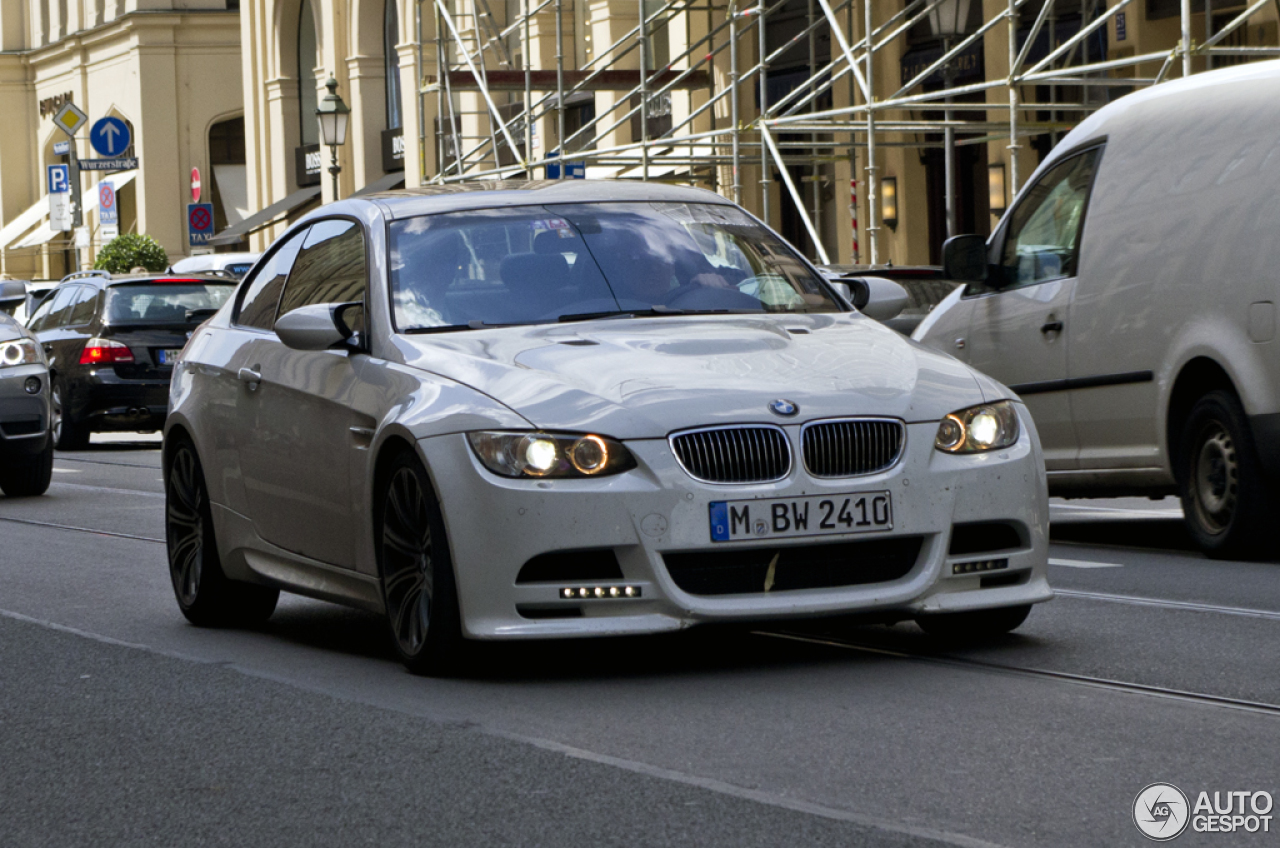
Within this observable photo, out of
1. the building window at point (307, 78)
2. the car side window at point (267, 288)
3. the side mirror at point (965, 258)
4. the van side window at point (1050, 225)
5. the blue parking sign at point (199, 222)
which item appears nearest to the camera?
the car side window at point (267, 288)

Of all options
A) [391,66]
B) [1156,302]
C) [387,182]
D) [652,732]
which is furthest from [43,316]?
[391,66]

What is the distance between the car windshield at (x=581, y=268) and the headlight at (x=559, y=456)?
937 millimetres

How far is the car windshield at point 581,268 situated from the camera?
23.3ft

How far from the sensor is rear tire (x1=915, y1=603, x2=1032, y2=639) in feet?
22.4

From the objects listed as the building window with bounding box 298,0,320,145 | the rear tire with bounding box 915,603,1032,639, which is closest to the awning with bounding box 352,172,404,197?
the building window with bounding box 298,0,320,145

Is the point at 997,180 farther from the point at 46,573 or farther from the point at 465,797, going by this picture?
the point at 465,797

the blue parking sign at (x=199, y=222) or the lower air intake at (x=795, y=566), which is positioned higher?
the blue parking sign at (x=199, y=222)

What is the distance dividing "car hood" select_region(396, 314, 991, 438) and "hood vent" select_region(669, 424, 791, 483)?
0.12 ft

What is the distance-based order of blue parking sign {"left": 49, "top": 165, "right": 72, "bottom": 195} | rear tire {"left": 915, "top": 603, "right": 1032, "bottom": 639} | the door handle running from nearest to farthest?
rear tire {"left": 915, "top": 603, "right": 1032, "bottom": 639}
the door handle
blue parking sign {"left": 49, "top": 165, "right": 72, "bottom": 195}

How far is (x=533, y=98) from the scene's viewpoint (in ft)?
126

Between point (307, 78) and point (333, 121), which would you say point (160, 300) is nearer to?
point (333, 121)

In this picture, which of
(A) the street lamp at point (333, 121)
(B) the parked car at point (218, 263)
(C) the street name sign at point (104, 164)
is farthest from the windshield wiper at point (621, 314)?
(C) the street name sign at point (104, 164)

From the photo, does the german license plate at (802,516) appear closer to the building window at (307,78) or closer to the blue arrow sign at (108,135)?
the blue arrow sign at (108,135)

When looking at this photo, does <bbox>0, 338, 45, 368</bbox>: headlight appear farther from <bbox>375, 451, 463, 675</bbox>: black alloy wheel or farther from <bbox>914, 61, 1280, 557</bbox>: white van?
<bbox>375, 451, 463, 675</bbox>: black alloy wheel
